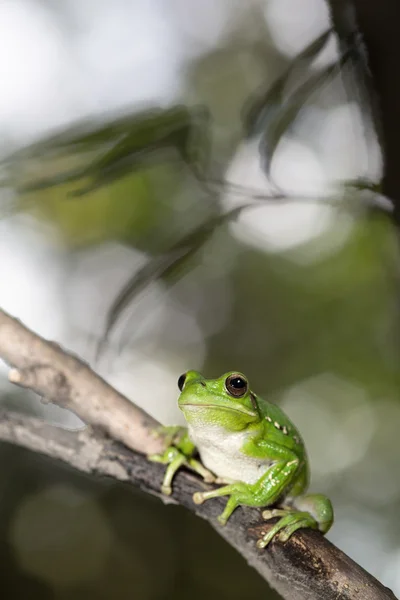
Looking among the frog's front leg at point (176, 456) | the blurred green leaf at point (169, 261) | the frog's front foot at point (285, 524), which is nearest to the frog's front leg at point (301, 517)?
the frog's front foot at point (285, 524)

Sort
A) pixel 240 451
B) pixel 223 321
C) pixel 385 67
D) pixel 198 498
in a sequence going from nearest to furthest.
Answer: pixel 385 67, pixel 198 498, pixel 240 451, pixel 223 321

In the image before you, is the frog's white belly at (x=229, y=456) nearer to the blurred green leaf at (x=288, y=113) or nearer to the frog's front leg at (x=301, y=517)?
the frog's front leg at (x=301, y=517)

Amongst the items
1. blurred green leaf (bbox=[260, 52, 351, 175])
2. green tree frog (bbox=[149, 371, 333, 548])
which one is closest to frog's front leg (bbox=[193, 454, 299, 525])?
green tree frog (bbox=[149, 371, 333, 548])

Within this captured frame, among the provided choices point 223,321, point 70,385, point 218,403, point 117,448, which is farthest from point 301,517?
point 223,321

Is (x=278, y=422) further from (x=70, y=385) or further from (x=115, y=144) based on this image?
(x=115, y=144)

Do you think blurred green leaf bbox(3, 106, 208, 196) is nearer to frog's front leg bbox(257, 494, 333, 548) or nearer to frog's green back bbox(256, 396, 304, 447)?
frog's green back bbox(256, 396, 304, 447)
